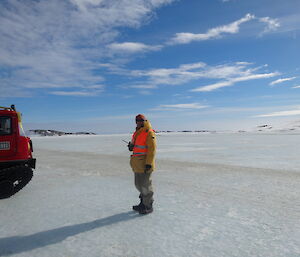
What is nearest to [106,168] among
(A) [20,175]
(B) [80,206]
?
(A) [20,175]

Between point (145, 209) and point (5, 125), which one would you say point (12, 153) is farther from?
point (145, 209)

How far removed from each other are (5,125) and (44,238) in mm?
3294

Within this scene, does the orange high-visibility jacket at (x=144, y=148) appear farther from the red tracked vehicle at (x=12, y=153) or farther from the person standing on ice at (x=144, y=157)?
the red tracked vehicle at (x=12, y=153)

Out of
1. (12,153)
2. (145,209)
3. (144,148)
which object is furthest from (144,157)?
(12,153)

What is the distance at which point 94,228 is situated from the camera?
405 cm

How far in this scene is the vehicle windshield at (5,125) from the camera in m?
5.93

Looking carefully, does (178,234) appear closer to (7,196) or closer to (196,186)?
(196,186)

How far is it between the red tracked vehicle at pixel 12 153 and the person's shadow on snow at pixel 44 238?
243 cm

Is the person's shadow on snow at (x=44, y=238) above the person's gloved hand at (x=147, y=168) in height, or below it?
below

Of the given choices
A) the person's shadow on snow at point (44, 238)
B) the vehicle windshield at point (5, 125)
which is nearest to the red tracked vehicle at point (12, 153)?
the vehicle windshield at point (5, 125)

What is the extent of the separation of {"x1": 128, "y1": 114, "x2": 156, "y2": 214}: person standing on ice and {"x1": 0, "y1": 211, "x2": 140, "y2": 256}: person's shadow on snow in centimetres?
51

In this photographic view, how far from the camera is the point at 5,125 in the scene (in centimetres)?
597

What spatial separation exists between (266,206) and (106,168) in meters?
6.27

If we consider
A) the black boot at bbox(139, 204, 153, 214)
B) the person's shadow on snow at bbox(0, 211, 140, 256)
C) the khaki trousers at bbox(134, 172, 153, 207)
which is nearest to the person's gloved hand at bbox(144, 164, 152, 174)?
the khaki trousers at bbox(134, 172, 153, 207)
